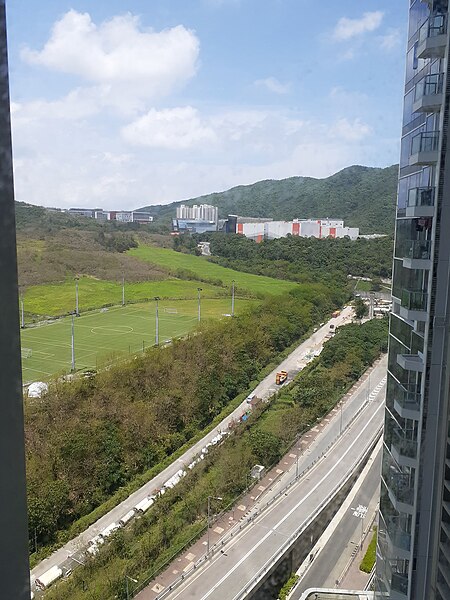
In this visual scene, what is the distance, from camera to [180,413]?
18.5 ft

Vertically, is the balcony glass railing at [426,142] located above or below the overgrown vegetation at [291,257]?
above

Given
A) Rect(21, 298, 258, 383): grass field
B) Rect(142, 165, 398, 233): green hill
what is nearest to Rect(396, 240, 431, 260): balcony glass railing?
Rect(21, 298, 258, 383): grass field

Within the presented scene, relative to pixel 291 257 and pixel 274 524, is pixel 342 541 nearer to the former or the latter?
pixel 274 524

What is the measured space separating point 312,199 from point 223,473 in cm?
864

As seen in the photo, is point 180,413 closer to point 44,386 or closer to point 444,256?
point 44,386

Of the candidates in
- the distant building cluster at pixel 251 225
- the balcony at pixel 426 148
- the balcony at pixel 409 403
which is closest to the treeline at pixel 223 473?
the balcony at pixel 409 403

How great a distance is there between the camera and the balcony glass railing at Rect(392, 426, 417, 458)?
4.81 ft

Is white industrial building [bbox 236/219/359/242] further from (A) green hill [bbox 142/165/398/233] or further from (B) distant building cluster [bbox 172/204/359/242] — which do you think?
(A) green hill [bbox 142/165/398/233]

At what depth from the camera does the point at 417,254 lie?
141 cm

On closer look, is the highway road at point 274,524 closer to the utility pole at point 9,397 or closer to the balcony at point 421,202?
the balcony at point 421,202

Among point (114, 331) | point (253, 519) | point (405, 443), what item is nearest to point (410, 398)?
point (405, 443)

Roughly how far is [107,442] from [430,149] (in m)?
3.99

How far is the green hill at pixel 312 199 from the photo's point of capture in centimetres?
879

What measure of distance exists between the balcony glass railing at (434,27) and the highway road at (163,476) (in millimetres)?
2400
